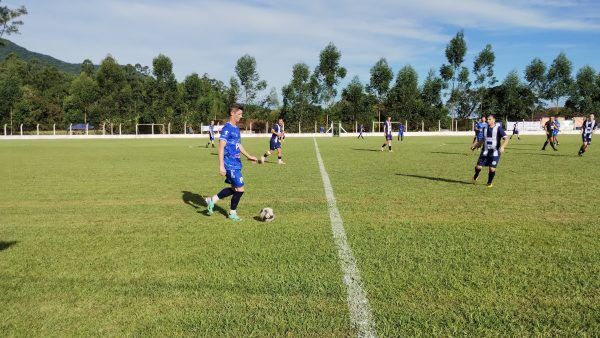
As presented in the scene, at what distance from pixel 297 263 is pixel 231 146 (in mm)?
2946

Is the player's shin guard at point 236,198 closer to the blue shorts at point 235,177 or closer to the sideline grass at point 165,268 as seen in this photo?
the blue shorts at point 235,177

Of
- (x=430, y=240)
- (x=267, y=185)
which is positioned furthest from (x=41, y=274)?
(x=267, y=185)

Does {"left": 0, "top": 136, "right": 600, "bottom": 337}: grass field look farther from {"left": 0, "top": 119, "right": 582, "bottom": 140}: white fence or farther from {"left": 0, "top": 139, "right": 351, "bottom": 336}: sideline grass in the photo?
{"left": 0, "top": 119, "right": 582, "bottom": 140}: white fence

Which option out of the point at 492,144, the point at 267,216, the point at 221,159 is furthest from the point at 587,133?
the point at 221,159

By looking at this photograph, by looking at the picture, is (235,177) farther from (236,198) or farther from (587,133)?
(587,133)

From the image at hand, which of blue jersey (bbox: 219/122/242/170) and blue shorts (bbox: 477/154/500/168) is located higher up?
blue jersey (bbox: 219/122/242/170)

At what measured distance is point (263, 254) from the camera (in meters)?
5.11

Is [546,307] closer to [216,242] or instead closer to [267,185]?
[216,242]

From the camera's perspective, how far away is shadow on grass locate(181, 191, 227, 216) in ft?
25.6

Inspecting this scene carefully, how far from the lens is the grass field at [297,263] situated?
11.3 ft

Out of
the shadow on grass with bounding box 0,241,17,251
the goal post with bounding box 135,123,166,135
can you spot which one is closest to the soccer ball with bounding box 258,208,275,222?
the shadow on grass with bounding box 0,241,17,251

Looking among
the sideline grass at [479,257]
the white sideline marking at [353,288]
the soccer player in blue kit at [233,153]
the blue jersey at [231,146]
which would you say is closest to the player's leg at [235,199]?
the soccer player in blue kit at [233,153]

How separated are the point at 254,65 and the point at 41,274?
224 ft

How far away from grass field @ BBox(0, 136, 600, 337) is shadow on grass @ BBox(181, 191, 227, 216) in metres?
0.04
